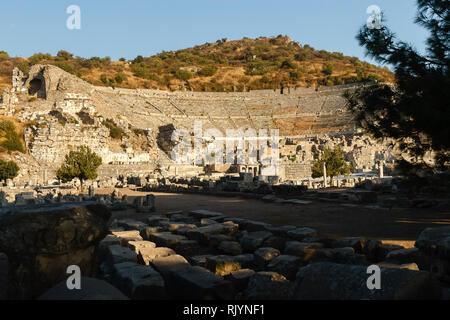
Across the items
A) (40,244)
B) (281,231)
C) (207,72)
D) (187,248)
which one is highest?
(207,72)

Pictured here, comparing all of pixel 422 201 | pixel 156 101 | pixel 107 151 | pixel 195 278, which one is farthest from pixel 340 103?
pixel 195 278

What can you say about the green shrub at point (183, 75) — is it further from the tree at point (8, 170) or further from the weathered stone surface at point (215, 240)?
the weathered stone surface at point (215, 240)

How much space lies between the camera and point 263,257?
488cm

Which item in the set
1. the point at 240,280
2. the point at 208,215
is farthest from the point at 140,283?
the point at 208,215

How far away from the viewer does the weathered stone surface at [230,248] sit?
574cm

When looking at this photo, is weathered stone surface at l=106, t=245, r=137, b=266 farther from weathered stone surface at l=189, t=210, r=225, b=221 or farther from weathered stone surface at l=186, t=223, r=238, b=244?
weathered stone surface at l=189, t=210, r=225, b=221

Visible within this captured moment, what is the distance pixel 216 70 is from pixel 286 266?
82.7 metres

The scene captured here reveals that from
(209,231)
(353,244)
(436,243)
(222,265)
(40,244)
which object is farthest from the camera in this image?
(209,231)

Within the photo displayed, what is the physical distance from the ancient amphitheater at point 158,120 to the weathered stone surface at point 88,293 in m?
30.0

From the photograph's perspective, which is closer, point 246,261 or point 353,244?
point 246,261

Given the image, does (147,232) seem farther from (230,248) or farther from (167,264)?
(167,264)

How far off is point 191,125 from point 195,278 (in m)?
52.1
